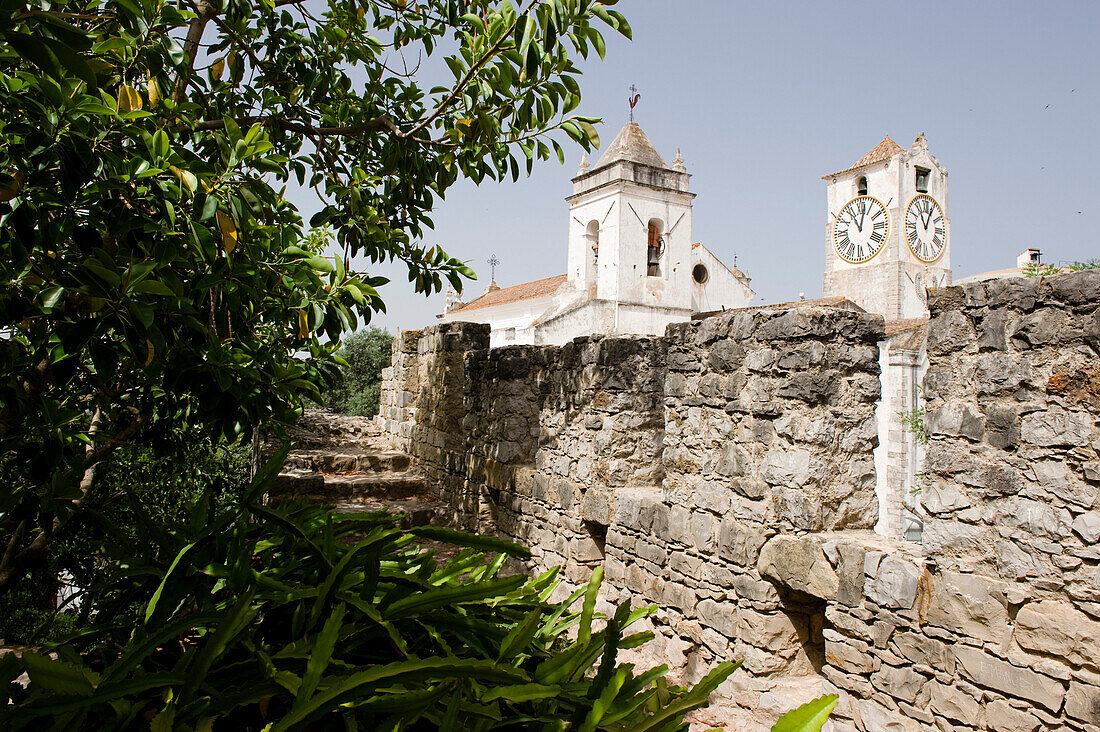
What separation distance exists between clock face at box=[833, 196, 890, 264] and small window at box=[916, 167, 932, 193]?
6.31 ft

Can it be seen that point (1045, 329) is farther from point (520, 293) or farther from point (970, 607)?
point (520, 293)

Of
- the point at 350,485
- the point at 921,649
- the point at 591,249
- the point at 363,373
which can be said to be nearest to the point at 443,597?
the point at 921,649

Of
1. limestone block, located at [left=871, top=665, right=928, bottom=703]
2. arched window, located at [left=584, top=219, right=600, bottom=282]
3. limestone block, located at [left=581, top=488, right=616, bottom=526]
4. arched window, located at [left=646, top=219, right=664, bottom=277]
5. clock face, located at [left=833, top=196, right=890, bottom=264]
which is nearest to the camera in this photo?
limestone block, located at [left=871, top=665, right=928, bottom=703]

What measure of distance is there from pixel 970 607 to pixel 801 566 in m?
0.90

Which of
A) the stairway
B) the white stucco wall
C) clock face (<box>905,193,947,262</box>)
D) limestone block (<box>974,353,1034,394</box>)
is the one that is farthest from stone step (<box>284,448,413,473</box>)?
clock face (<box>905,193,947,262</box>)

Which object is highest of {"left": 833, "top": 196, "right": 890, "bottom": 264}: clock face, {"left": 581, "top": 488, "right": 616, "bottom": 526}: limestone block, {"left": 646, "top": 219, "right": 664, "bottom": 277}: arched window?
{"left": 833, "top": 196, "right": 890, "bottom": 264}: clock face

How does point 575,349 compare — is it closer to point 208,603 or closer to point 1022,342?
point 1022,342

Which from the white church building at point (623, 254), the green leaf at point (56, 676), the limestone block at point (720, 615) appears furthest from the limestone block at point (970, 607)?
the white church building at point (623, 254)

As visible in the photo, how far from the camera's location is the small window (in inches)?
1277

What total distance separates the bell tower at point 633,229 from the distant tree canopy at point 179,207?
74.2ft

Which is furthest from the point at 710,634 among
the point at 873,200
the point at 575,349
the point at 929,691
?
the point at 873,200

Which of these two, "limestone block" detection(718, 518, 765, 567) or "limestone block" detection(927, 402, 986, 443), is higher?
"limestone block" detection(927, 402, 986, 443)

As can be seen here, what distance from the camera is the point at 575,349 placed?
6.08m

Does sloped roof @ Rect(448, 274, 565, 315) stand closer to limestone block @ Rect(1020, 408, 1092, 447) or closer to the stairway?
the stairway
